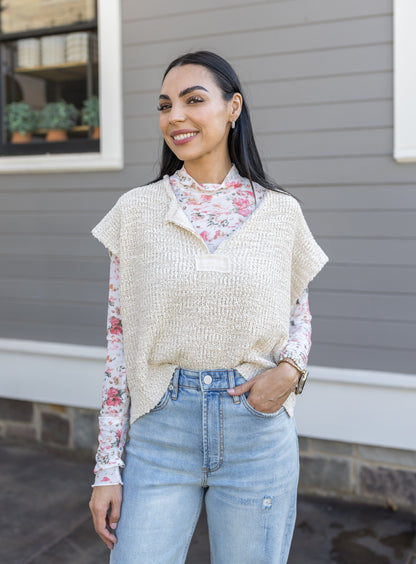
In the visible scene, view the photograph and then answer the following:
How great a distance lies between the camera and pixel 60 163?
3.98m

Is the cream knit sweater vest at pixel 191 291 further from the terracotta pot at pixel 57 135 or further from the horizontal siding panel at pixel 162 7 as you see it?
the terracotta pot at pixel 57 135

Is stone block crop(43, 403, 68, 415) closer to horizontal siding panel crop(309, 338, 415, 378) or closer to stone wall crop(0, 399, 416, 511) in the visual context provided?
stone wall crop(0, 399, 416, 511)

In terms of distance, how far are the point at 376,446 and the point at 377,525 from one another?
0.41 m

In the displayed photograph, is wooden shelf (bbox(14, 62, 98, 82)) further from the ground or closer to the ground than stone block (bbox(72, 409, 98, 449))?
further from the ground

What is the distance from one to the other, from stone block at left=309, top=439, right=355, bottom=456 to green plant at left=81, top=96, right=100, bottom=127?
2.42 meters

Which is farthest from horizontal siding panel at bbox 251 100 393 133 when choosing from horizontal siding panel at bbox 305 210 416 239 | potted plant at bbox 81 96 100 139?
potted plant at bbox 81 96 100 139

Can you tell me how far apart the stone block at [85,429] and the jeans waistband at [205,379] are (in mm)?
2714

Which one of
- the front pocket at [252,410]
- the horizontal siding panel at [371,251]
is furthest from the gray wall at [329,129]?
the front pocket at [252,410]

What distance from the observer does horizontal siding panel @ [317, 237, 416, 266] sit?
3.29 metres

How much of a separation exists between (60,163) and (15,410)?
173 centimetres

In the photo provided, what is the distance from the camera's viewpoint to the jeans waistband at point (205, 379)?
146 centimetres

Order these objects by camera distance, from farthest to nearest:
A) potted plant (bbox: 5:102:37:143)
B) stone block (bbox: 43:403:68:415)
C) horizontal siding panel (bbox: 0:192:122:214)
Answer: potted plant (bbox: 5:102:37:143)
stone block (bbox: 43:403:68:415)
horizontal siding panel (bbox: 0:192:122:214)

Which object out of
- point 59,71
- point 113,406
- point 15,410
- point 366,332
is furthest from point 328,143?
point 15,410

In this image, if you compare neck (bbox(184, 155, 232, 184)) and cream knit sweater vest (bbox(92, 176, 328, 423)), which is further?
neck (bbox(184, 155, 232, 184))
